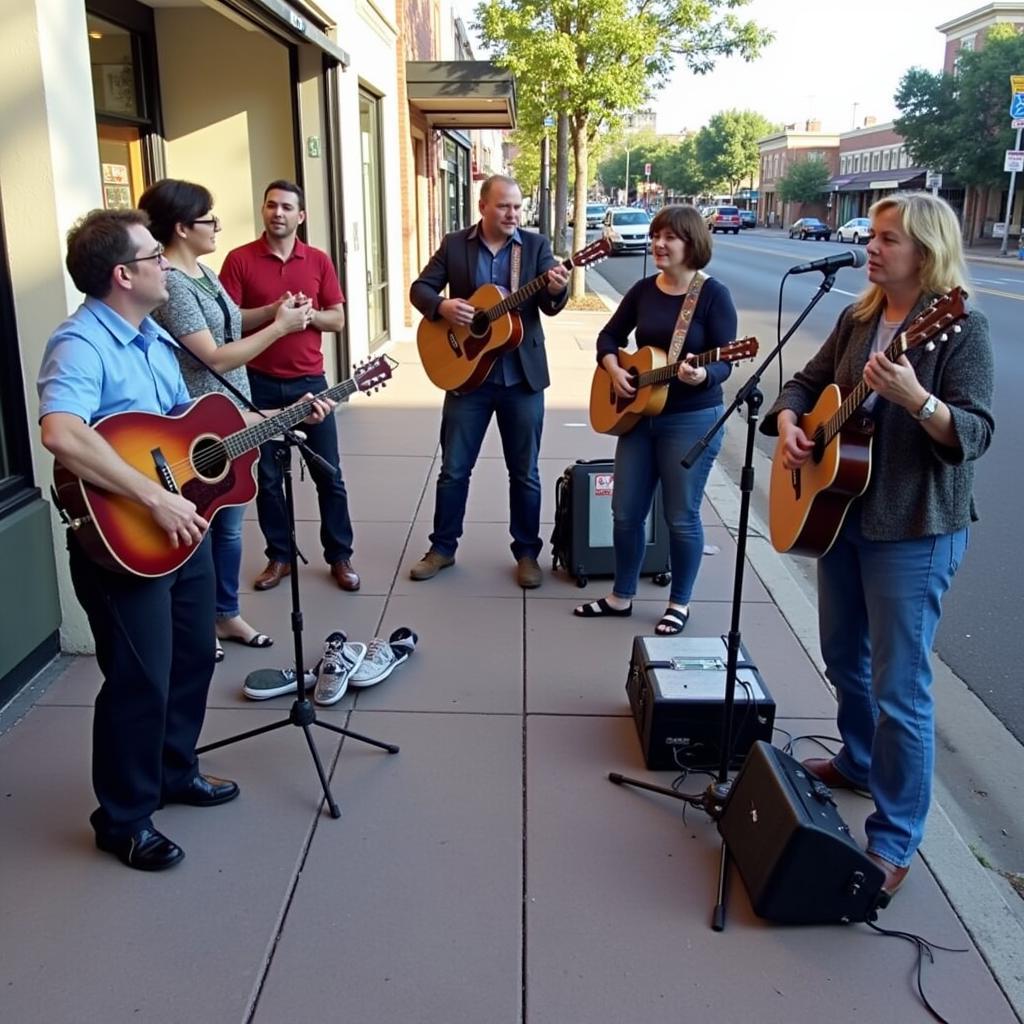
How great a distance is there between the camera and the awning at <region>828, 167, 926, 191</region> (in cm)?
5956

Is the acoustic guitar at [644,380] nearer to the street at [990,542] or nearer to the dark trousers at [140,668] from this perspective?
the street at [990,542]

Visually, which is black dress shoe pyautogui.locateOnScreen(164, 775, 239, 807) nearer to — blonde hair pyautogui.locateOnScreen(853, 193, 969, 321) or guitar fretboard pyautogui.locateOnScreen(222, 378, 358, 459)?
guitar fretboard pyautogui.locateOnScreen(222, 378, 358, 459)

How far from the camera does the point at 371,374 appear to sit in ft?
12.2

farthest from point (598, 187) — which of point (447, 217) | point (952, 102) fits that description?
point (447, 217)

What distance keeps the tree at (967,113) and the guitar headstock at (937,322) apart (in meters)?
48.7

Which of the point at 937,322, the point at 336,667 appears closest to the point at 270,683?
the point at 336,667

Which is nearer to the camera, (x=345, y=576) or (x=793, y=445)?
(x=793, y=445)

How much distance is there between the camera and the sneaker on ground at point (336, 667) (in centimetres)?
388

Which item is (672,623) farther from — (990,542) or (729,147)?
(729,147)

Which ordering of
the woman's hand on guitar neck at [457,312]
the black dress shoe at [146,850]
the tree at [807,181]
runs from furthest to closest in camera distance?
the tree at [807,181] < the woman's hand on guitar neck at [457,312] < the black dress shoe at [146,850]

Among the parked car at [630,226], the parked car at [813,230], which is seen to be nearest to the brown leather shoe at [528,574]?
the parked car at [630,226]

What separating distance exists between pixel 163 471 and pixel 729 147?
97.5 metres

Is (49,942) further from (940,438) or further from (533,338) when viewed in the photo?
(533,338)

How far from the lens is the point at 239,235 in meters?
8.44
